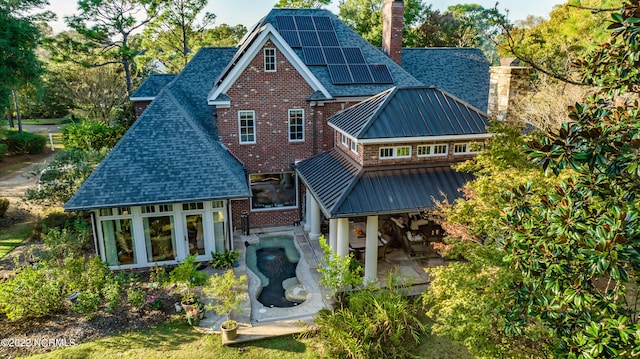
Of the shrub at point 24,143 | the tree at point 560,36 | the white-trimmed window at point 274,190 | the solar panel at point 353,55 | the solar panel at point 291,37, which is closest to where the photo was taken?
the white-trimmed window at point 274,190

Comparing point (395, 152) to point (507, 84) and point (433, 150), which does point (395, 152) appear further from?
point (507, 84)

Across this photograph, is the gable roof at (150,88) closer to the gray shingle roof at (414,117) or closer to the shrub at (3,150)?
the gray shingle roof at (414,117)

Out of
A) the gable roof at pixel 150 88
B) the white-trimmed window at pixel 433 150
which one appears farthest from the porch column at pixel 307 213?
the gable roof at pixel 150 88

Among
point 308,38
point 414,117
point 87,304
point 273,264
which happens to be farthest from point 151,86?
point 414,117

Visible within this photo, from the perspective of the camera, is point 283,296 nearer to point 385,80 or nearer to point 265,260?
point 265,260

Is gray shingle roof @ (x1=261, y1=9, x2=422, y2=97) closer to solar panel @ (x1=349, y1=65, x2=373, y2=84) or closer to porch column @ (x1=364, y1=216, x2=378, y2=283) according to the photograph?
solar panel @ (x1=349, y1=65, x2=373, y2=84)

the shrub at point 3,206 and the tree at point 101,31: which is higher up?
the tree at point 101,31
